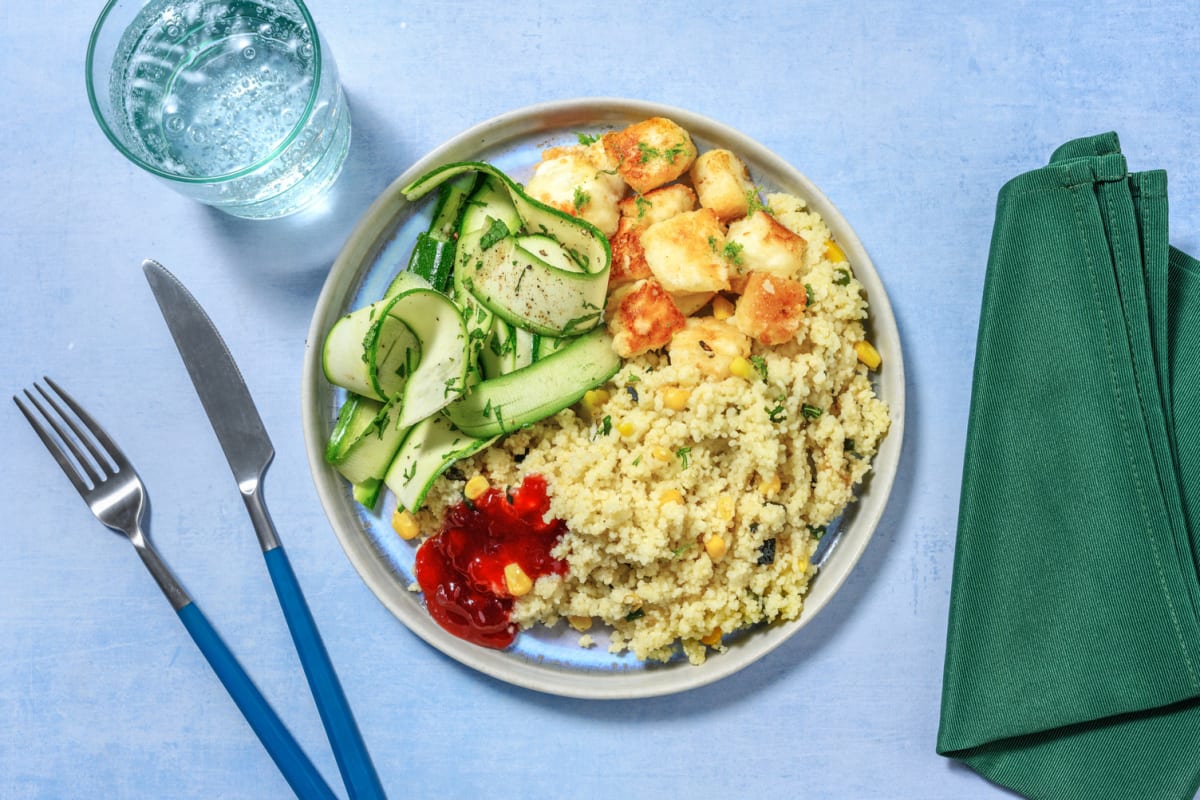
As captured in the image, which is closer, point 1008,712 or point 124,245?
point 1008,712

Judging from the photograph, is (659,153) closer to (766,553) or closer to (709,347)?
(709,347)

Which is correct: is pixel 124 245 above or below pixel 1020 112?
below

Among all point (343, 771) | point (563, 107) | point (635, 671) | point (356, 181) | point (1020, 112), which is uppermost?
point (1020, 112)

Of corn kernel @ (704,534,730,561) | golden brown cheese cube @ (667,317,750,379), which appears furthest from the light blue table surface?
golden brown cheese cube @ (667,317,750,379)

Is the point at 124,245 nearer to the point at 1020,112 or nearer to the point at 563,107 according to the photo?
the point at 563,107

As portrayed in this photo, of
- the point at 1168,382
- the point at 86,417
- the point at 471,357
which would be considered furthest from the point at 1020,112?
the point at 86,417

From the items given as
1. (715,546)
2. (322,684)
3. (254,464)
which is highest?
(715,546)

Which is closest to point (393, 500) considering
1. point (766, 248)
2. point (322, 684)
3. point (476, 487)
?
point (476, 487)
